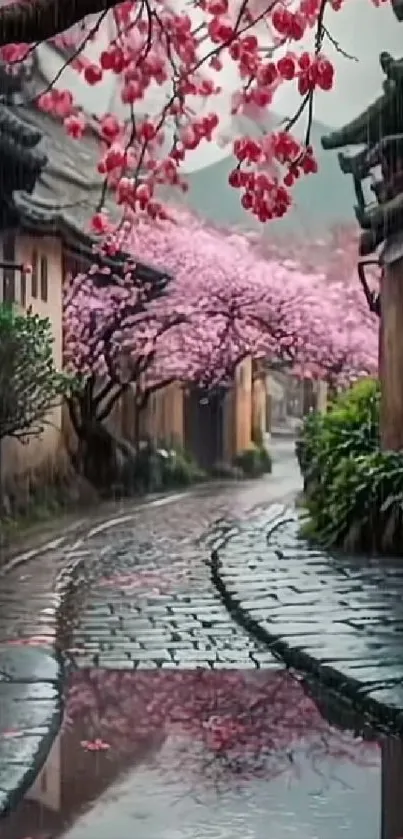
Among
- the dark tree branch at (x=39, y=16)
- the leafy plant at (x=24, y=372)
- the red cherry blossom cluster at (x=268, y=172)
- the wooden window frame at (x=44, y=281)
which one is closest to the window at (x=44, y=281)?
the wooden window frame at (x=44, y=281)

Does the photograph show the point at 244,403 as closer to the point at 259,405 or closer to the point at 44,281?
the point at 259,405

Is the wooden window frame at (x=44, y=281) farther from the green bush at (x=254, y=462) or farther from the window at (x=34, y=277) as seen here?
the green bush at (x=254, y=462)

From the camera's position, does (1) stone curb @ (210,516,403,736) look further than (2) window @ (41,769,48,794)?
Yes

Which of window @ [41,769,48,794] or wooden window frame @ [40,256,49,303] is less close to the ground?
wooden window frame @ [40,256,49,303]

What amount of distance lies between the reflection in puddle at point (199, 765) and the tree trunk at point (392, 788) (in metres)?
0.02

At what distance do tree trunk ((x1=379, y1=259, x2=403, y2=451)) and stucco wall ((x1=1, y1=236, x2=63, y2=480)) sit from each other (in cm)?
186

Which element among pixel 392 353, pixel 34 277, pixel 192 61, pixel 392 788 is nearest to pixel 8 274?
pixel 34 277

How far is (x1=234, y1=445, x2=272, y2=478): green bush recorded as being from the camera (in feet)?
27.9

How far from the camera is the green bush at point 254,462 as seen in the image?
8.50m

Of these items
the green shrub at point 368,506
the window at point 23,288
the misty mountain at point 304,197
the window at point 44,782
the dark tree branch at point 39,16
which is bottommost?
the window at point 44,782

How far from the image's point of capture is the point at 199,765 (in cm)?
286

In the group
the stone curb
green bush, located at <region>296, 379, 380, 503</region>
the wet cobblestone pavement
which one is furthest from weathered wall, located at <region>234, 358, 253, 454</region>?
the stone curb

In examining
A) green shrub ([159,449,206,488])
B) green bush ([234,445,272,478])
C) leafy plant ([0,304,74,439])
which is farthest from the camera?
green shrub ([159,449,206,488])

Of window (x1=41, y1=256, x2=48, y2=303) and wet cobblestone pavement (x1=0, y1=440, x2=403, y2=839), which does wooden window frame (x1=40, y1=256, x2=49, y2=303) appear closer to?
window (x1=41, y1=256, x2=48, y2=303)
